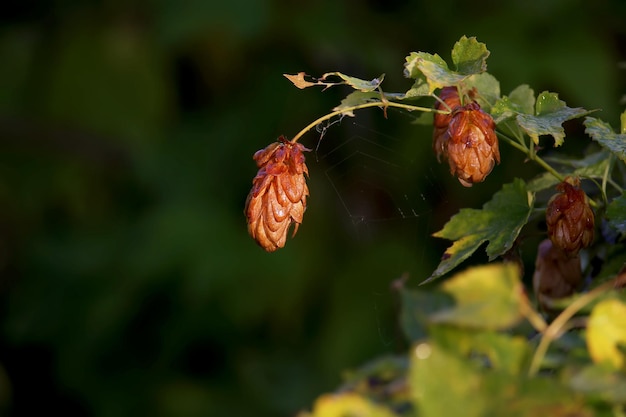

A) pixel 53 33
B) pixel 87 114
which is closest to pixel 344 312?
pixel 87 114

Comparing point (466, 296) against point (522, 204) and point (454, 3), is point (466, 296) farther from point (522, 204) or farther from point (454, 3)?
point (454, 3)

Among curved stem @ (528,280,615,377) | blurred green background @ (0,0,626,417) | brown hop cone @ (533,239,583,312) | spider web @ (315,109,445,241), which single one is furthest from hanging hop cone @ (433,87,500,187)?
spider web @ (315,109,445,241)

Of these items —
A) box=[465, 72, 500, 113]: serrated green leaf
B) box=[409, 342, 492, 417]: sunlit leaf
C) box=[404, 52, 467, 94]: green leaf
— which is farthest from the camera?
box=[465, 72, 500, 113]: serrated green leaf

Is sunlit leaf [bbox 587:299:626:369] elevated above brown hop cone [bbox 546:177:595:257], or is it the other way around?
brown hop cone [bbox 546:177:595:257]

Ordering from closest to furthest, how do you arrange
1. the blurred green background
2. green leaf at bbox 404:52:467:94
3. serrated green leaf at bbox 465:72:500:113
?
green leaf at bbox 404:52:467:94
serrated green leaf at bbox 465:72:500:113
the blurred green background

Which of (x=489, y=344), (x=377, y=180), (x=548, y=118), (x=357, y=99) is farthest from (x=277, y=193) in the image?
(x=377, y=180)

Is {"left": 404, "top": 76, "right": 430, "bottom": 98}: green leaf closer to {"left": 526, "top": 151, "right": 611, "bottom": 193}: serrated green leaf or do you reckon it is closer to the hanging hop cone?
the hanging hop cone

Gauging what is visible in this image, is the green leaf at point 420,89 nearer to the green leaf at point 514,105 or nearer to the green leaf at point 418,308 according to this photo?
the green leaf at point 514,105
